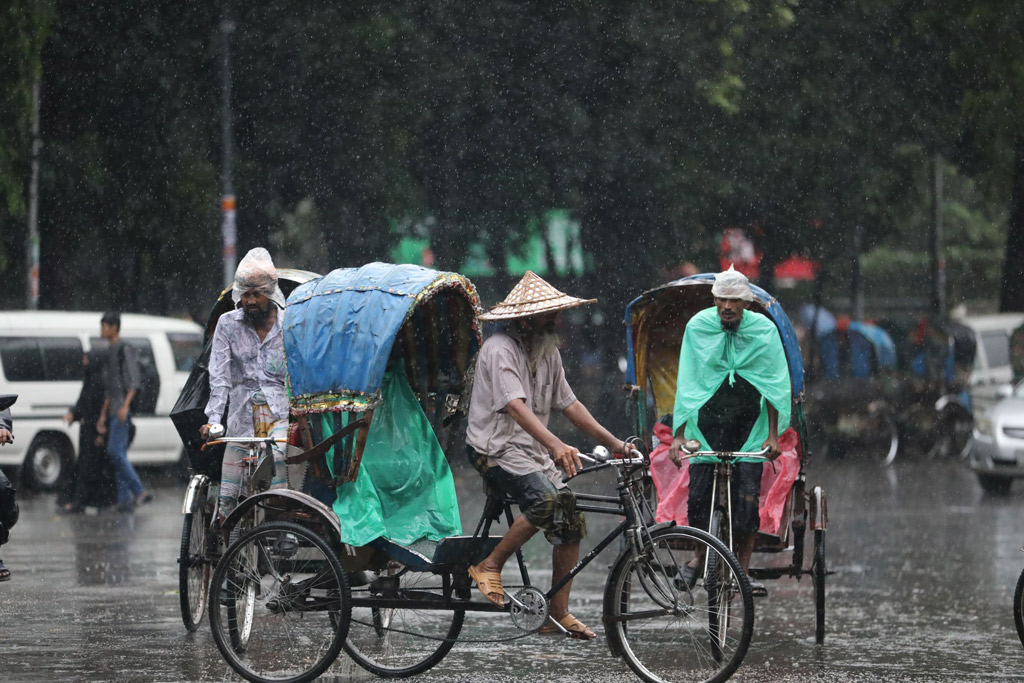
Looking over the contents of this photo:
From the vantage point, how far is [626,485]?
22.5ft

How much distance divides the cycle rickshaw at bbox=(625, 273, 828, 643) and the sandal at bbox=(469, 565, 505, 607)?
1432 mm

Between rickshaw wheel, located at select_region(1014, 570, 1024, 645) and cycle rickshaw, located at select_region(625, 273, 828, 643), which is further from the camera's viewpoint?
cycle rickshaw, located at select_region(625, 273, 828, 643)

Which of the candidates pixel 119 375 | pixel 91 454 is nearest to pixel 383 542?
pixel 91 454

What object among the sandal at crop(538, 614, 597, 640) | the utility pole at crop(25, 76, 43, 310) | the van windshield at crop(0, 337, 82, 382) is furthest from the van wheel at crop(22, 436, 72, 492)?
the sandal at crop(538, 614, 597, 640)

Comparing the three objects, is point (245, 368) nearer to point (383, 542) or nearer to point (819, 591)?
point (383, 542)

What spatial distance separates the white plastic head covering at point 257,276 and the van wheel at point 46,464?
389 inches

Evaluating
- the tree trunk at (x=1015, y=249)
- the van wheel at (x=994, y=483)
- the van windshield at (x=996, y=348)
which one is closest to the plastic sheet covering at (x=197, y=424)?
the van wheel at (x=994, y=483)

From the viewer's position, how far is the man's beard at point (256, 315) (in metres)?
8.48

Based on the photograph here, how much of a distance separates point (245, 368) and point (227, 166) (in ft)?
53.2

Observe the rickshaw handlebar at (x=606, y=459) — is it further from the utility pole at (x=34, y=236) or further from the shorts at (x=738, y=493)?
the utility pole at (x=34, y=236)

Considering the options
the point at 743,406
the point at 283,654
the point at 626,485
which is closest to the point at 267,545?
the point at 283,654

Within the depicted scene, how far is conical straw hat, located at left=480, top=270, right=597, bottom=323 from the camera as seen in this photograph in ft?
22.9

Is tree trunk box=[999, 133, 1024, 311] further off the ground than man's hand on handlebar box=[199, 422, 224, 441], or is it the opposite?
tree trunk box=[999, 133, 1024, 311]

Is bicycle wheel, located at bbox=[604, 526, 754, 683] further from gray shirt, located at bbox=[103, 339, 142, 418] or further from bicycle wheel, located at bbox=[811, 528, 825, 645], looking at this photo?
gray shirt, located at bbox=[103, 339, 142, 418]
